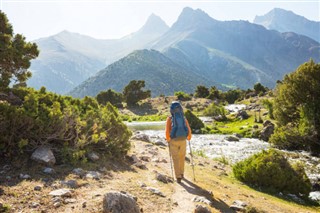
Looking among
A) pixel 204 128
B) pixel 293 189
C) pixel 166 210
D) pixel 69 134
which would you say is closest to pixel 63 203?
pixel 166 210

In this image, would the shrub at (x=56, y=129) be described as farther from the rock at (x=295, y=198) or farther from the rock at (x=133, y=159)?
the rock at (x=295, y=198)

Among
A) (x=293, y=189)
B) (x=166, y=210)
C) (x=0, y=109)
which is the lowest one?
(x=293, y=189)

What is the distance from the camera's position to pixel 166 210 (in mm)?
9625

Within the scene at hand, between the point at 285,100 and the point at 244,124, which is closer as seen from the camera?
the point at 285,100

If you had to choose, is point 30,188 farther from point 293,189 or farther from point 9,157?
point 293,189

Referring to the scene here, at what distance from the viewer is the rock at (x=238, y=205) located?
1138 cm

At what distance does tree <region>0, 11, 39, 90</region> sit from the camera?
44.1 feet

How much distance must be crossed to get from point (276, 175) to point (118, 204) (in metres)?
11.6

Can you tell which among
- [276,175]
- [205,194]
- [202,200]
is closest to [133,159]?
[205,194]

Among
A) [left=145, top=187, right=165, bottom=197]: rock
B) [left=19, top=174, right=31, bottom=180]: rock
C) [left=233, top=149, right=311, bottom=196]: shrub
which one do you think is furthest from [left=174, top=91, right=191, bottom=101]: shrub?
[left=19, top=174, right=31, bottom=180]: rock

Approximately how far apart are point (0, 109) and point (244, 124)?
171 feet

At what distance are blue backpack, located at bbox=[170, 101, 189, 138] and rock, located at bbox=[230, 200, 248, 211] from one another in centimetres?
369

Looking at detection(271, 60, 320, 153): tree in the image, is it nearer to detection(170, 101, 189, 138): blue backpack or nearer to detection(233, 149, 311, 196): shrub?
detection(233, 149, 311, 196): shrub

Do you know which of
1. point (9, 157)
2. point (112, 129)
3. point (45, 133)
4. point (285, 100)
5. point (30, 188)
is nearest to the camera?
point (30, 188)
